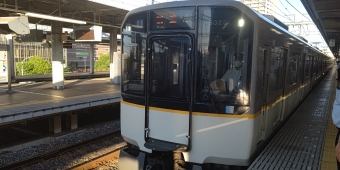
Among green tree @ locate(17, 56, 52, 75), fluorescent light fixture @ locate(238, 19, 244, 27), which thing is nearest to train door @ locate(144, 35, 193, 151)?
fluorescent light fixture @ locate(238, 19, 244, 27)

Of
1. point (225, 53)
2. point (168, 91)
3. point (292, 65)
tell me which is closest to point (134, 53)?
point (168, 91)

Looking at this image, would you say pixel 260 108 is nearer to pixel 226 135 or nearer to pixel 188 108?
pixel 226 135

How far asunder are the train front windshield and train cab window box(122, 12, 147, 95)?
23mm

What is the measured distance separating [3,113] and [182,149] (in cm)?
597

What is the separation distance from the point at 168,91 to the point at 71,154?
421 centimetres

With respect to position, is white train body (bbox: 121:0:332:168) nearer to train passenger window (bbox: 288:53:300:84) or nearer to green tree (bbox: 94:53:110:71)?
train passenger window (bbox: 288:53:300:84)

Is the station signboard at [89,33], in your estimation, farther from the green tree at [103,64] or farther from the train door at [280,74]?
the green tree at [103,64]

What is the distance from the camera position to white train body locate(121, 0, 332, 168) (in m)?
3.73

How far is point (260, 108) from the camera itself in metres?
4.14

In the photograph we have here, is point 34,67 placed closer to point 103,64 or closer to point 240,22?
point 103,64

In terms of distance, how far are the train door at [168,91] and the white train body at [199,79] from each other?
0.01 m

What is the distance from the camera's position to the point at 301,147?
4.83 metres

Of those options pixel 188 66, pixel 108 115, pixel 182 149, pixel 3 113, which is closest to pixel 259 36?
pixel 188 66

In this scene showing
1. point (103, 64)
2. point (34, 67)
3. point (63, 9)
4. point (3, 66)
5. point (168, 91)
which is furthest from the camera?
point (103, 64)
